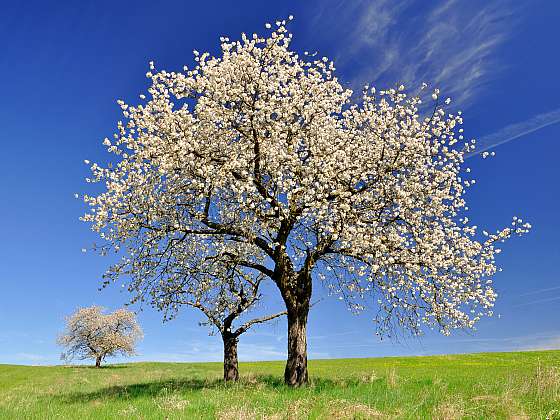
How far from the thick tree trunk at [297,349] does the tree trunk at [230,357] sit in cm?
674

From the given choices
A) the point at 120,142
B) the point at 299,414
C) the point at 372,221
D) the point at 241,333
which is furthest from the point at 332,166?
the point at 241,333

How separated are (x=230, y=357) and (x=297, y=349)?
746 cm

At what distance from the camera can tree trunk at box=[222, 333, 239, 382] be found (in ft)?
87.4

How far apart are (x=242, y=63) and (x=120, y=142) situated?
6045 mm

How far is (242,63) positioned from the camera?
64.4 ft

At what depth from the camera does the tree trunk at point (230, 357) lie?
26625 millimetres

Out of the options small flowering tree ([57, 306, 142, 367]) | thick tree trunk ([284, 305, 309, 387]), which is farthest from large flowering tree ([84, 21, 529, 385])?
small flowering tree ([57, 306, 142, 367])

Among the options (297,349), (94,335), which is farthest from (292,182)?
(94,335)

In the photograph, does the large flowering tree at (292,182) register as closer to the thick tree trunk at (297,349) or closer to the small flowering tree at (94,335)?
the thick tree trunk at (297,349)

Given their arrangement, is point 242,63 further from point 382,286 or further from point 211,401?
point 211,401

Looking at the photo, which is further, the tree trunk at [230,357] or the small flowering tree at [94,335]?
the small flowering tree at [94,335]

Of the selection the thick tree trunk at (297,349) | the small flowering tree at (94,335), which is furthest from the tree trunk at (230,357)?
the small flowering tree at (94,335)

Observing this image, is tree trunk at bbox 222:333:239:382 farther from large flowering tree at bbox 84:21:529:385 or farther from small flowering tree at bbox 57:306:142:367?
small flowering tree at bbox 57:306:142:367

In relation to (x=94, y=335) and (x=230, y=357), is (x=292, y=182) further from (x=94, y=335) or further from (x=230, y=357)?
(x=94, y=335)
